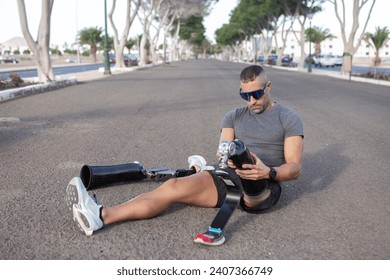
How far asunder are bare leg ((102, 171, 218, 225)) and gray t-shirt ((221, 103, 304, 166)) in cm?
48

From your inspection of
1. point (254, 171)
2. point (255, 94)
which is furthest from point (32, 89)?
→ point (254, 171)

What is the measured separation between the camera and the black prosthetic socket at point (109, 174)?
4133 mm

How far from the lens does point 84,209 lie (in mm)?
3010

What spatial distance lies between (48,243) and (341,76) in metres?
27.2

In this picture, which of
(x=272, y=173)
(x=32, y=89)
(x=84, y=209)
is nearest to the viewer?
(x=84, y=209)

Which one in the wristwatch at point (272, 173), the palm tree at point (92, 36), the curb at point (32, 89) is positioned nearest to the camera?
the wristwatch at point (272, 173)

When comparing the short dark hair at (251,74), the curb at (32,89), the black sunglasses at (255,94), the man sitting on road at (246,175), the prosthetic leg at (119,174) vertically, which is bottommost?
the curb at (32,89)

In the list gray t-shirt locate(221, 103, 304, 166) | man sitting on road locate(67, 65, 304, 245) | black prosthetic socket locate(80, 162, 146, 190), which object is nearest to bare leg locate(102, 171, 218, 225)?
man sitting on road locate(67, 65, 304, 245)

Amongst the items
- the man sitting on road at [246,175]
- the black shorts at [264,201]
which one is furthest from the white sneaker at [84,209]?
the black shorts at [264,201]

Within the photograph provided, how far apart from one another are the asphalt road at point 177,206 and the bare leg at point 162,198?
0.11 m

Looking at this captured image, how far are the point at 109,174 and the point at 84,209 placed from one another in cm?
120

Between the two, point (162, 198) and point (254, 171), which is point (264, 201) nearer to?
point (254, 171)

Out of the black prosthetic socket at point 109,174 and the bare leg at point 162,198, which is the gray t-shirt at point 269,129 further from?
the black prosthetic socket at point 109,174

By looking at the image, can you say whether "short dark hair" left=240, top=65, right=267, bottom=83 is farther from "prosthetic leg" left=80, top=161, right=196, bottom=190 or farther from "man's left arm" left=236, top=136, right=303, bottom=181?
"prosthetic leg" left=80, top=161, right=196, bottom=190
